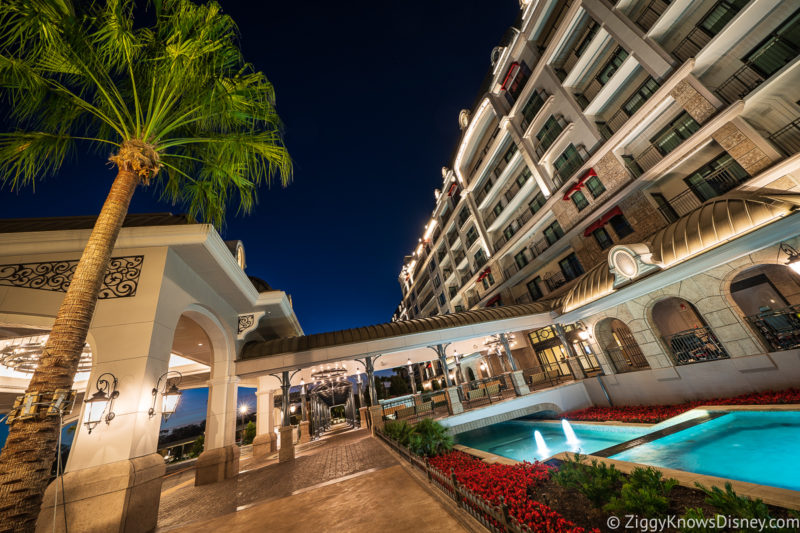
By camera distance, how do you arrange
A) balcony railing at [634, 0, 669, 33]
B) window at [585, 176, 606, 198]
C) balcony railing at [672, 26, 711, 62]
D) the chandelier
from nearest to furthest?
the chandelier < balcony railing at [672, 26, 711, 62] < balcony railing at [634, 0, 669, 33] < window at [585, 176, 606, 198]

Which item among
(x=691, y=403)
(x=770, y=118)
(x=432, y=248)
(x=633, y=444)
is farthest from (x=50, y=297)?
(x=432, y=248)

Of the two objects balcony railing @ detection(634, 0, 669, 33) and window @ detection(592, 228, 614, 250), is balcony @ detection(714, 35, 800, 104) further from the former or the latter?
window @ detection(592, 228, 614, 250)

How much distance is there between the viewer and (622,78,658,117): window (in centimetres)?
1503

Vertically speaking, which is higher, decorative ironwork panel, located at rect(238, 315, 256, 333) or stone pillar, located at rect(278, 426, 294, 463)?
decorative ironwork panel, located at rect(238, 315, 256, 333)

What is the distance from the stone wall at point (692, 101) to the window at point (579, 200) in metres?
6.05

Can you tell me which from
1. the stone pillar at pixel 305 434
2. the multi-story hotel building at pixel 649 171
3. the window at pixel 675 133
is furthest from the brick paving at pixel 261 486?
the window at pixel 675 133

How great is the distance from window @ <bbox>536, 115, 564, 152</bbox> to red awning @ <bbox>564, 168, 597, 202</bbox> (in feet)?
13.0

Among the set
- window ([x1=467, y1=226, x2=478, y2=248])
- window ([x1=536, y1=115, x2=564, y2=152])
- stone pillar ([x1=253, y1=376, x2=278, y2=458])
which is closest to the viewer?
stone pillar ([x1=253, y1=376, x2=278, y2=458])

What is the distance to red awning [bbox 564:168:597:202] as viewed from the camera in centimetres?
1729

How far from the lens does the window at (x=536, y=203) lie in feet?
72.6

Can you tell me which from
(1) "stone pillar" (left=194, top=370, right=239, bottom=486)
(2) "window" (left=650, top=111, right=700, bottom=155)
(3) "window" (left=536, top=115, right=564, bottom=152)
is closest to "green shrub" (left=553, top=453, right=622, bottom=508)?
(1) "stone pillar" (left=194, top=370, right=239, bottom=486)

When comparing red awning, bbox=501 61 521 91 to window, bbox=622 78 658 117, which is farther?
red awning, bbox=501 61 521 91

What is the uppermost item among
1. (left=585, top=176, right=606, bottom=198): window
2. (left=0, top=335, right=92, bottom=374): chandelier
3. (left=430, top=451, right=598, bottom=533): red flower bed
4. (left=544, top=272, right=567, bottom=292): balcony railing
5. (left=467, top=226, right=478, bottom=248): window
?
(left=467, top=226, right=478, bottom=248): window

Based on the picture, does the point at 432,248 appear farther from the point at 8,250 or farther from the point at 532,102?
the point at 8,250
